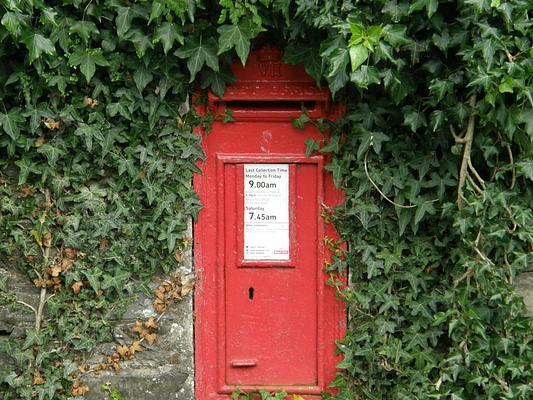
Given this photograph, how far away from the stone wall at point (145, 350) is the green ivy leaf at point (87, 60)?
43.3 inches

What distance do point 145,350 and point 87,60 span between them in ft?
5.22

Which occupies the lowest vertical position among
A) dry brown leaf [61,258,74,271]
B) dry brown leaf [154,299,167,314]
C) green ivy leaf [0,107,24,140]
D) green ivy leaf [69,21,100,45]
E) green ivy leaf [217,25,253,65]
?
dry brown leaf [154,299,167,314]

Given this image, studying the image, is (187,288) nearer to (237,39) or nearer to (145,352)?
(145,352)

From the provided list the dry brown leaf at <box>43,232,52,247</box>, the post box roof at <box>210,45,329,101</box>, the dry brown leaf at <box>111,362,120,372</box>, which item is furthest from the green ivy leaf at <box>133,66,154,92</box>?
the dry brown leaf at <box>111,362,120,372</box>

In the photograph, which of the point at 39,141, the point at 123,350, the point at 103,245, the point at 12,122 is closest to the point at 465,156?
the point at 103,245

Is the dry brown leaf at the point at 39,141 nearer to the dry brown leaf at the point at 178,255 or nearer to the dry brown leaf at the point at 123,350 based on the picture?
the dry brown leaf at the point at 178,255

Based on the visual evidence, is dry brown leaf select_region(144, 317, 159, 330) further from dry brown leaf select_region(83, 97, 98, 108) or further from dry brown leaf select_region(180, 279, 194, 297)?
dry brown leaf select_region(83, 97, 98, 108)

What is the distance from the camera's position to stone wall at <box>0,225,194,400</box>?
436 cm

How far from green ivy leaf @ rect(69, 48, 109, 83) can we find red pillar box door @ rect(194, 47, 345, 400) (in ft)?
2.07

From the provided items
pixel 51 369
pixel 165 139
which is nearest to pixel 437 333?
pixel 165 139

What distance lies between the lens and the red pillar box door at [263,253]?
14.2 feet

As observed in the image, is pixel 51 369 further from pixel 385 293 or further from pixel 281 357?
pixel 385 293

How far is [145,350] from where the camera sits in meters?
4.39

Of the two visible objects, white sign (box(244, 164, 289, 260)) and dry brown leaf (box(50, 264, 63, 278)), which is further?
white sign (box(244, 164, 289, 260))
